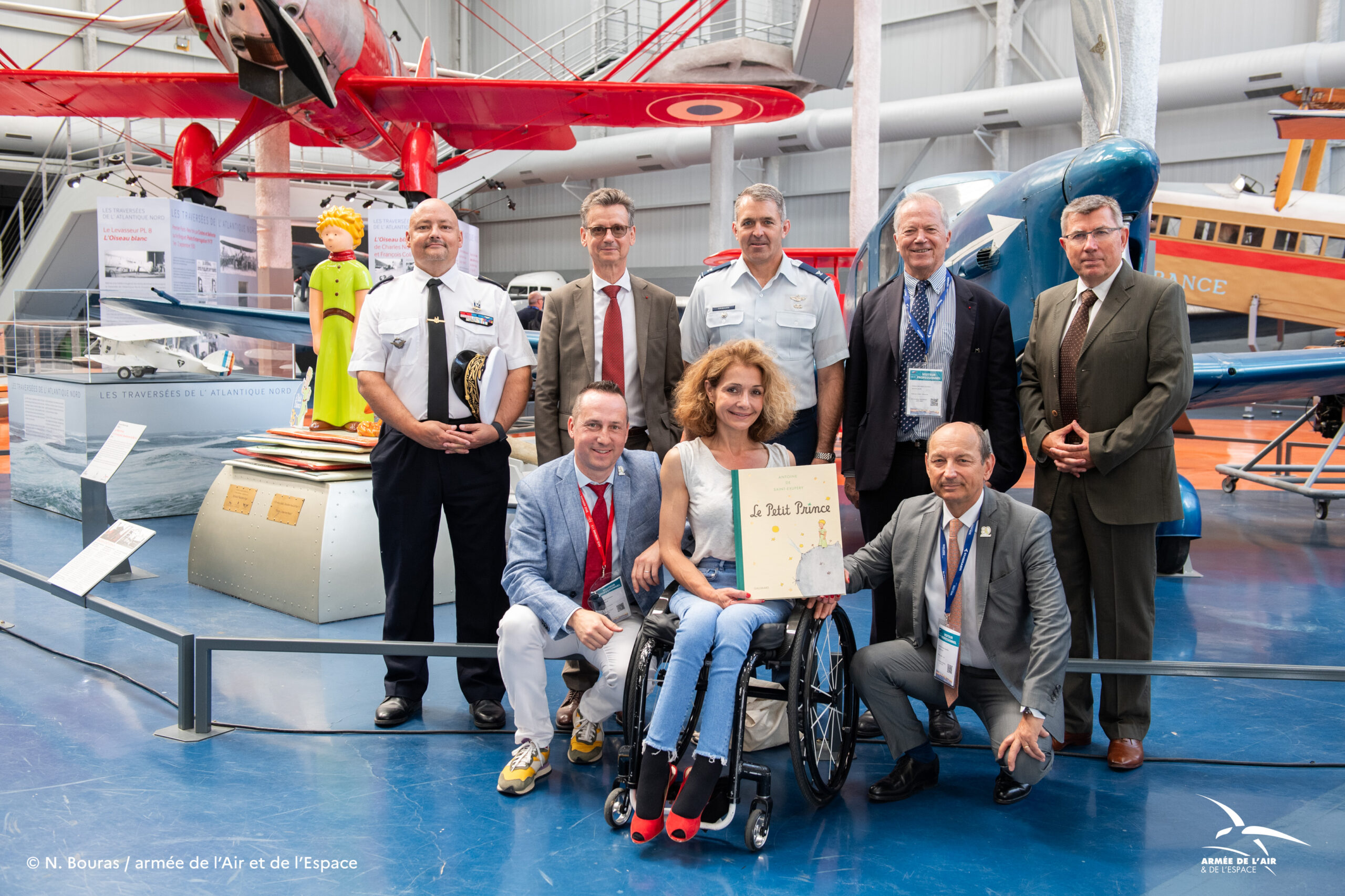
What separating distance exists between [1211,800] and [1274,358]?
4486 mm

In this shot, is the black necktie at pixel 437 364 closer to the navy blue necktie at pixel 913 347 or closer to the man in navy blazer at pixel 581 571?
the man in navy blazer at pixel 581 571

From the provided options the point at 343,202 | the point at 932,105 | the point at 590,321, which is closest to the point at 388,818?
the point at 590,321

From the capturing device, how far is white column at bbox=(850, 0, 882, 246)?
896 cm

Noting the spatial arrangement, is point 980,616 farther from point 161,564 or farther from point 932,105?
point 932,105

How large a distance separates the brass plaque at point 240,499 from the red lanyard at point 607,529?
2.62m

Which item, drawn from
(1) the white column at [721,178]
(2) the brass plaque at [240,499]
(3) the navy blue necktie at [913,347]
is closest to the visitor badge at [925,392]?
(3) the navy blue necktie at [913,347]

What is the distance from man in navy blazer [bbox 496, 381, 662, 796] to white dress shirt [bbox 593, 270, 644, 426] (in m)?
0.39

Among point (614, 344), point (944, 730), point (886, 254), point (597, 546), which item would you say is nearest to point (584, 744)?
point (597, 546)

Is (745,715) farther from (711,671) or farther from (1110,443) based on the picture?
(1110,443)

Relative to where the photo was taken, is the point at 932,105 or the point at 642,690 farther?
the point at 932,105

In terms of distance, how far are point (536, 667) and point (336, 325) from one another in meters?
3.56

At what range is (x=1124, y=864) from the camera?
6.82ft

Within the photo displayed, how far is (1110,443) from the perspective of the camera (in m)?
2.54

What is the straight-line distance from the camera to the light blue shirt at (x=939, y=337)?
2.76 metres
